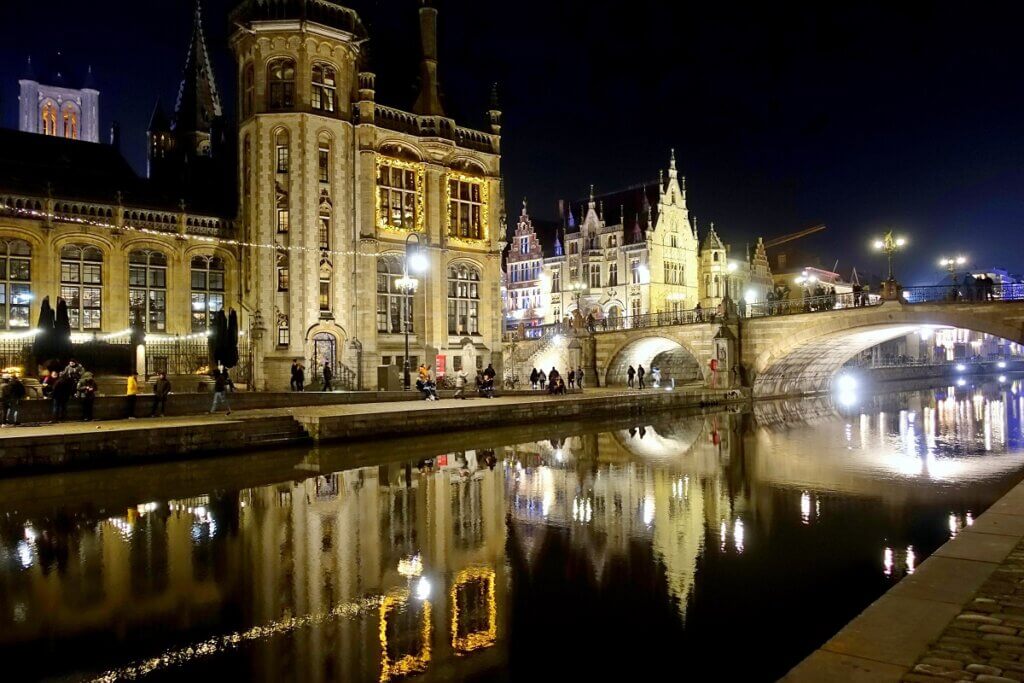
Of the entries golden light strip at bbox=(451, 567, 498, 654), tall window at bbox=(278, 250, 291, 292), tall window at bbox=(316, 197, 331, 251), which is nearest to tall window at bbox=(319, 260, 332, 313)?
tall window at bbox=(316, 197, 331, 251)

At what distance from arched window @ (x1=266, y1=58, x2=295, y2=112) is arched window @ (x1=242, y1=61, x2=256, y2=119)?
2.49 ft

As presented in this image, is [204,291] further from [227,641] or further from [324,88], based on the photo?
[227,641]

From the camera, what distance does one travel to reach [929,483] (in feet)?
48.2

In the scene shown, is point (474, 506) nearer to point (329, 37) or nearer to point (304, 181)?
point (304, 181)

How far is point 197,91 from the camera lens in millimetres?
49219

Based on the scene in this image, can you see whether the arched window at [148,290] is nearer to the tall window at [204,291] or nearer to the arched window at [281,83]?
the tall window at [204,291]

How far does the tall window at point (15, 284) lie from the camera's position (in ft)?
101

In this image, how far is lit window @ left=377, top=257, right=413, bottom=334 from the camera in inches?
1470

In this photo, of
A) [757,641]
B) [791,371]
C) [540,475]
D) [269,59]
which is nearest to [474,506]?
[540,475]

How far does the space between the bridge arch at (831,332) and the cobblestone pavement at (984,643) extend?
28.9 m

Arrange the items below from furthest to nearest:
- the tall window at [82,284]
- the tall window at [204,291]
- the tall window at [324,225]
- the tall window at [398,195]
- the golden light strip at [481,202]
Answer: the golden light strip at [481,202] → the tall window at [398,195] → the tall window at [204,291] → the tall window at [324,225] → the tall window at [82,284]

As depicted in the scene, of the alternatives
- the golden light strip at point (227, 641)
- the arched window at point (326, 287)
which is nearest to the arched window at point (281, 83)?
the arched window at point (326, 287)

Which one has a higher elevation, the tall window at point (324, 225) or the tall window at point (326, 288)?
the tall window at point (324, 225)

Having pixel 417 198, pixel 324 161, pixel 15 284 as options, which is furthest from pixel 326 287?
pixel 15 284
